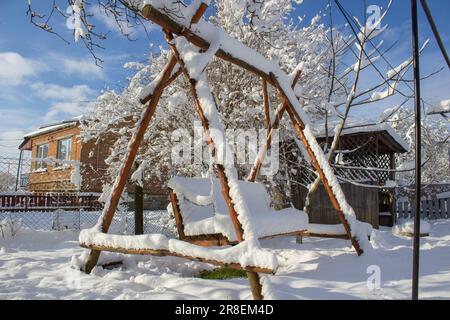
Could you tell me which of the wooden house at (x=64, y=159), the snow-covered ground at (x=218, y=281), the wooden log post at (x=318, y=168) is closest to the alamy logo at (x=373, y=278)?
the snow-covered ground at (x=218, y=281)

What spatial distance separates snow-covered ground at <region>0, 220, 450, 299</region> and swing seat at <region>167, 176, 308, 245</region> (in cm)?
41

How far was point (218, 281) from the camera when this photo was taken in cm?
293

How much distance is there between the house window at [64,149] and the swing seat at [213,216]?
14.9 meters

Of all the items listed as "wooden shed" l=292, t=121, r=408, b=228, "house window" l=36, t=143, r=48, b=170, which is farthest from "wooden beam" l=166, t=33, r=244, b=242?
"house window" l=36, t=143, r=48, b=170

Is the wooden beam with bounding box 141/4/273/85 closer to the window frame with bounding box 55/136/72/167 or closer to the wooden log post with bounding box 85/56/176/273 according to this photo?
the wooden log post with bounding box 85/56/176/273

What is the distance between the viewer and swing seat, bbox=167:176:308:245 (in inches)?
117

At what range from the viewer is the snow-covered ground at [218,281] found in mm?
2541

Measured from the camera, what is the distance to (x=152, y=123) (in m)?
6.92

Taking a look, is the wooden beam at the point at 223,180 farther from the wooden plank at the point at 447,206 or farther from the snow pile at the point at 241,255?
the wooden plank at the point at 447,206

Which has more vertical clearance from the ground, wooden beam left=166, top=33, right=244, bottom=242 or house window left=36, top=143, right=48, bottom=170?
house window left=36, top=143, right=48, bottom=170

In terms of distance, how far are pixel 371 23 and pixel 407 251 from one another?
372cm

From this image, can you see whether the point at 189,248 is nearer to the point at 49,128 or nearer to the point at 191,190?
the point at 191,190

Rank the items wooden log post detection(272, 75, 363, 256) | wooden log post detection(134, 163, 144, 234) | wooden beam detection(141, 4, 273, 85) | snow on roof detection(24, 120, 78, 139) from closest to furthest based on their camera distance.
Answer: wooden beam detection(141, 4, 273, 85) → wooden log post detection(272, 75, 363, 256) → wooden log post detection(134, 163, 144, 234) → snow on roof detection(24, 120, 78, 139)
